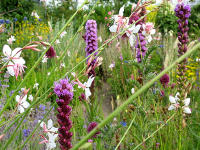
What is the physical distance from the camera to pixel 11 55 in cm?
82

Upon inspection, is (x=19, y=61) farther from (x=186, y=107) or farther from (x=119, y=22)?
(x=186, y=107)

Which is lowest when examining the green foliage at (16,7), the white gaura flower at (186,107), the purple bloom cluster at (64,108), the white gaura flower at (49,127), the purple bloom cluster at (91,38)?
the white gaura flower at (186,107)

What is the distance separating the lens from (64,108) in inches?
33.4

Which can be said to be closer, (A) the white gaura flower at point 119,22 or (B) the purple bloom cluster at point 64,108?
(B) the purple bloom cluster at point 64,108

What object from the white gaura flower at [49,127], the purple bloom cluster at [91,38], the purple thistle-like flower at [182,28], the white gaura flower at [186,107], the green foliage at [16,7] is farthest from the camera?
the green foliage at [16,7]

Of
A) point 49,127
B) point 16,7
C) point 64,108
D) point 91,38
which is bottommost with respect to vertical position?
point 49,127

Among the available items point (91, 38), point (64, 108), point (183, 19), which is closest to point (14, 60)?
point (64, 108)

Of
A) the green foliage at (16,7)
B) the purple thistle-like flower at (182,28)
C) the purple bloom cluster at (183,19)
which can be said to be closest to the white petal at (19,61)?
the purple thistle-like flower at (182,28)

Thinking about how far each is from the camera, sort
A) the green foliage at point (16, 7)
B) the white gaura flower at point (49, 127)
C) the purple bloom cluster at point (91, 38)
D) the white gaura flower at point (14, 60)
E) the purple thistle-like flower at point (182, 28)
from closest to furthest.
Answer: the white gaura flower at point (14, 60) → the white gaura flower at point (49, 127) → the purple thistle-like flower at point (182, 28) → the purple bloom cluster at point (91, 38) → the green foliage at point (16, 7)

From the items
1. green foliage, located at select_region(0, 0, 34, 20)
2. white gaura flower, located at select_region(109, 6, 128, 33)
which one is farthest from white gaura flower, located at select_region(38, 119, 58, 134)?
green foliage, located at select_region(0, 0, 34, 20)

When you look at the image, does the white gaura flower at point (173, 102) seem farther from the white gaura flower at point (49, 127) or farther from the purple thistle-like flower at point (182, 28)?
the white gaura flower at point (49, 127)

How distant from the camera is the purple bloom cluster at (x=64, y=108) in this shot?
83 cm

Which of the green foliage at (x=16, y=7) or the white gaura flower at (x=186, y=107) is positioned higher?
the green foliage at (x=16, y=7)

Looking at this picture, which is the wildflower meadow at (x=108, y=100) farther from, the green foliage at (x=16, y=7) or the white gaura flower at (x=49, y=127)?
the green foliage at (x=16, y=7)
